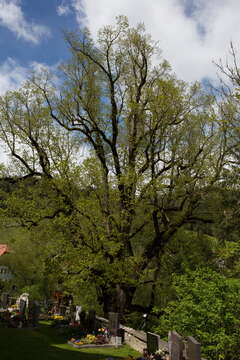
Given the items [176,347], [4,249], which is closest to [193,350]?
[176,347]

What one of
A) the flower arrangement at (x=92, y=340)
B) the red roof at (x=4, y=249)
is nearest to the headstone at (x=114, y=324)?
the flower arrangement at (x=92, y=340)

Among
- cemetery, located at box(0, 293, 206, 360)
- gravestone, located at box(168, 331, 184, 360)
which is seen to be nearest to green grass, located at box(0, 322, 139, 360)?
cemetery, located at box(0, 293, 206, 360)

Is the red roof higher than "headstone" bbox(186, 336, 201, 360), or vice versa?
the red roof

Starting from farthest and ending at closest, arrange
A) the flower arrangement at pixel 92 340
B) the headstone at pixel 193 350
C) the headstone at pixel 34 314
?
the headstone at pixel 34 314, the flower arrangement at pixel 92 340, the headstone at pixel 193 350

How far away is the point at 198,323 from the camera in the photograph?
11.2 m

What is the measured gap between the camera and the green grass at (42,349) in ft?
42.8

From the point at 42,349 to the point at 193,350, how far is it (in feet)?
24.1

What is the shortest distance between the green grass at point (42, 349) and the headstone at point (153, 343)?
1.16 metres

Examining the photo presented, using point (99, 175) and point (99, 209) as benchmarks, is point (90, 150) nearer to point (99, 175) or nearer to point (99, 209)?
point (99, 175)

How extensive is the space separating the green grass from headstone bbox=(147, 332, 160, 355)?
116 centimetres

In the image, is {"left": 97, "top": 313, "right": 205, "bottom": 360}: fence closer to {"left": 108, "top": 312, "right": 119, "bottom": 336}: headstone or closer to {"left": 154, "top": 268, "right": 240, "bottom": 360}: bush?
{"left": 108, "top": 312, "right": 119, "bottom": 336}: headstone

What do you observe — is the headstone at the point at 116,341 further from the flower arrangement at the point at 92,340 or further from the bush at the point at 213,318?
the bush at the point at 213,318

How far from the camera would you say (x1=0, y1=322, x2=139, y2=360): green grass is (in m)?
13.0

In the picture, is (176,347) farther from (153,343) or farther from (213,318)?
(153,343)
